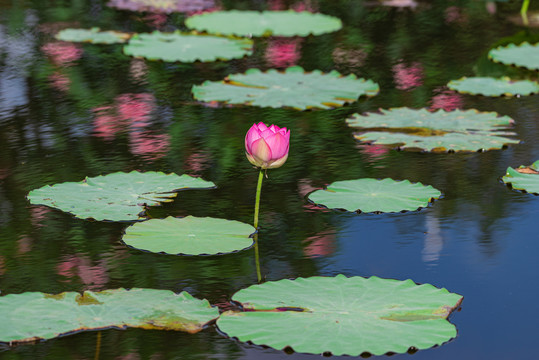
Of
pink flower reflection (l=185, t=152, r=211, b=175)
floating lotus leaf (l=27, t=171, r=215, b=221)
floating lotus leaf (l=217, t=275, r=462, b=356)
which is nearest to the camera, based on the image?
floating lotus leaf (l=217, t=275, r=462, b=356)

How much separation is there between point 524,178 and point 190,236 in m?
1.09

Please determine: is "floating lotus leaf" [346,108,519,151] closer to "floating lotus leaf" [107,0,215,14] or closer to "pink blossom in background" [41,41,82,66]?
"pink blossom in background" [41,41,82,66]

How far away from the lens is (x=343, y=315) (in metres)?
1.90

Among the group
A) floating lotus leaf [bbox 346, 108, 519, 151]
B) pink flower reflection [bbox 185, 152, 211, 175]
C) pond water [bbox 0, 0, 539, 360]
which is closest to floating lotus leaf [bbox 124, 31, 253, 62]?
pond water [bbox 0, 0, 539, 360]

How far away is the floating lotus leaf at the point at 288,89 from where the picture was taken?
3752 mm

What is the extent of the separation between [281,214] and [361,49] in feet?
7.71

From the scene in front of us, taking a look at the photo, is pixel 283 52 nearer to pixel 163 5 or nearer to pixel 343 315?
pixel 163 5

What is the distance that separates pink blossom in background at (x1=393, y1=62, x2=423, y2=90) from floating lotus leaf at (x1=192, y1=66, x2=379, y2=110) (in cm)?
16

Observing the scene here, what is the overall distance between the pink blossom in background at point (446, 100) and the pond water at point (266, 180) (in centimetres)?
2

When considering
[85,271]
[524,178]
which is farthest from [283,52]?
[85,271]

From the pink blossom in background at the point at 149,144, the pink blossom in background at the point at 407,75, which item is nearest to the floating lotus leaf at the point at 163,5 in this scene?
the pink blossom in background at the point at 407,75

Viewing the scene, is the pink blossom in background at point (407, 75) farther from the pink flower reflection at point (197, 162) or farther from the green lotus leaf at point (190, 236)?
the green lotus leaf at point (190, 236)

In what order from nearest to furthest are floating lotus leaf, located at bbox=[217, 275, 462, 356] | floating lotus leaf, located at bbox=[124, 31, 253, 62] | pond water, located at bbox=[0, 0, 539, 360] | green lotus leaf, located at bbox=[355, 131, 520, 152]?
floating lotus leaf, located at bbox=[217, 275, 462, 356]
pond water, located at bbox=[0, 0, 539, 360]
green lotus leaf, located at bbox=[355, 131, 520, 152]
floating lotus leaf, located at bbox=[124, 31, 253, 62]

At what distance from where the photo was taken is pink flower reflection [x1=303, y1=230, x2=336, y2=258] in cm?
238
